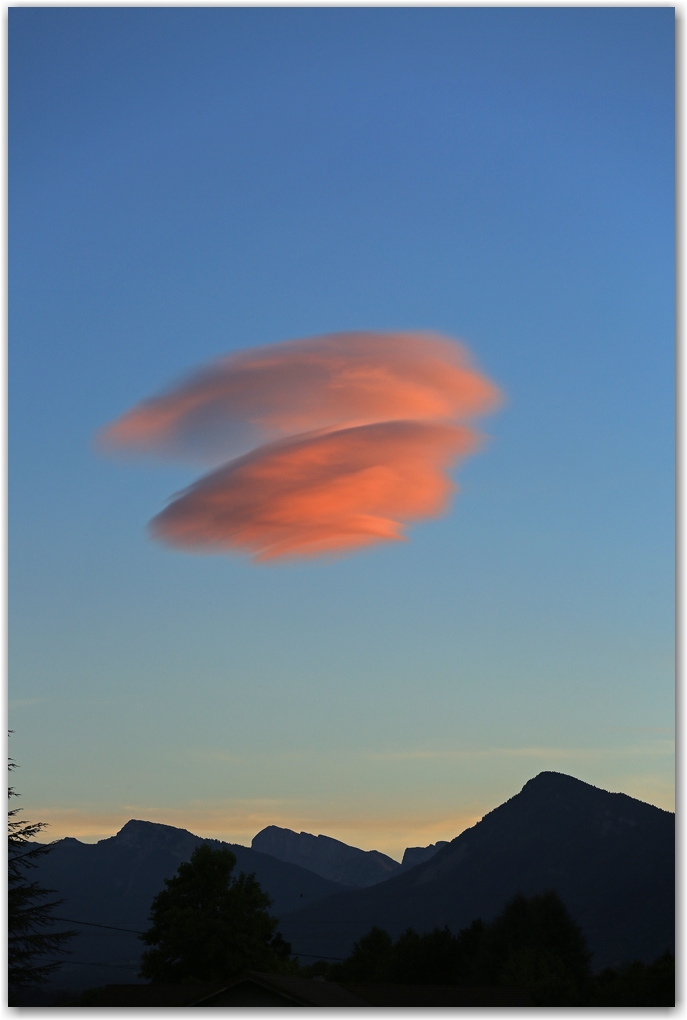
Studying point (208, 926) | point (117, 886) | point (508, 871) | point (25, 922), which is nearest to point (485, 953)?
point (208, 926)

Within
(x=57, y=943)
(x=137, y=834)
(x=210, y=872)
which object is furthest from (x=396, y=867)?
(x=57, y=943)

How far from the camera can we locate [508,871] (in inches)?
5595

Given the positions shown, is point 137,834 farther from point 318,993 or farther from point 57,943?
point 318,993

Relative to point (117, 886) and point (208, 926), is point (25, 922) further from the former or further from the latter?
point (117, 886)

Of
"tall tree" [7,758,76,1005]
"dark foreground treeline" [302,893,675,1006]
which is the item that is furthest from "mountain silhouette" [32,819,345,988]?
"tall tree" [7,758,76,1005]

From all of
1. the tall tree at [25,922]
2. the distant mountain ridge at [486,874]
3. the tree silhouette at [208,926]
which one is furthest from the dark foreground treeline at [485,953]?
the tall tree at [25,922]

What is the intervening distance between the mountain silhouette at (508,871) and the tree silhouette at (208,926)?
65785mm

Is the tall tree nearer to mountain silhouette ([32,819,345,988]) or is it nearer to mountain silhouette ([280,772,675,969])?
mountain silhouette ([280,772,675,969])

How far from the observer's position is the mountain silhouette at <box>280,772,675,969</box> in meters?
117

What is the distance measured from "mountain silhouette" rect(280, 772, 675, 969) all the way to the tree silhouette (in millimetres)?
65785

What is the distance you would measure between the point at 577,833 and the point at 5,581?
5349 inches

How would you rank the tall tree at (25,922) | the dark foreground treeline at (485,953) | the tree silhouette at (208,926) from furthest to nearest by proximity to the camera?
the dark foreground treeline at (485,953) → the tree silhouette at (208,926) → the tall tree at (25,922)

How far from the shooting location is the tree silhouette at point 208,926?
1896 inches

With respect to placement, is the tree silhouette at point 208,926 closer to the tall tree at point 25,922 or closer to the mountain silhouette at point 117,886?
the tall tree at point 25,922
